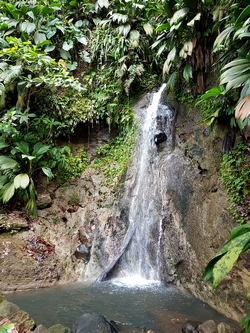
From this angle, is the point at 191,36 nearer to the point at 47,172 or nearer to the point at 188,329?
the point at 47,172

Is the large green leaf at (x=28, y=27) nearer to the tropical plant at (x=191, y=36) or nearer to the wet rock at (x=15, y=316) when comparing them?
the tropical plant at (x=191, y=36)

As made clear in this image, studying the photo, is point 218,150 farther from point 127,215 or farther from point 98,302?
point 98,302

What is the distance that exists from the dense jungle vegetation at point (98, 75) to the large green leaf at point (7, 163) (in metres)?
0.02

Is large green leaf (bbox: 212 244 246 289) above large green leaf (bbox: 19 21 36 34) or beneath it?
beneath

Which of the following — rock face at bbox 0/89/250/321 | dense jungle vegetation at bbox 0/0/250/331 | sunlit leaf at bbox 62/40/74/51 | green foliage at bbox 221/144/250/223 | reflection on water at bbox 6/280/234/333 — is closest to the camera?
reflection on water at bbox 6/280/234/333

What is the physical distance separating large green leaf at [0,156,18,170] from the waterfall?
2722 millimetres

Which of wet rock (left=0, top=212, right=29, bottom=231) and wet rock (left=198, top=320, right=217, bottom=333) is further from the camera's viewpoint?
wet rock (left=0, top=212, right=29, bottom=231)

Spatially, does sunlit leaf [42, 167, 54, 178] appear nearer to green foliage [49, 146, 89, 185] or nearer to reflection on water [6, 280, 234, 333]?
green foliage [49, 146, 89, 185]

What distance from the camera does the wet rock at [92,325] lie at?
9.59 ft

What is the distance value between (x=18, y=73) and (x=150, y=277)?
5.33 metres

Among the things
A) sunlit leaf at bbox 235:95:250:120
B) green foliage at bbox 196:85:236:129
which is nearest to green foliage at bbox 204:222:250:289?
sunlit leaf at bbox 235:95:250:120

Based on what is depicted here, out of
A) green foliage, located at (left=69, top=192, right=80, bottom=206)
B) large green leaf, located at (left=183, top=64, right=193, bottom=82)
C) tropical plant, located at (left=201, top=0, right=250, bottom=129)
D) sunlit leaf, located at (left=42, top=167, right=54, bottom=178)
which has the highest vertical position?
large green leaf, located at (left=183, top=64, right=193, bottom=82)

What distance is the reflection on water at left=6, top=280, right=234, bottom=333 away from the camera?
3.38m

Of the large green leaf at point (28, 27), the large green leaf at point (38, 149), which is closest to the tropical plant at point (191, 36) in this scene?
the large green leaf at point (38, 149)
